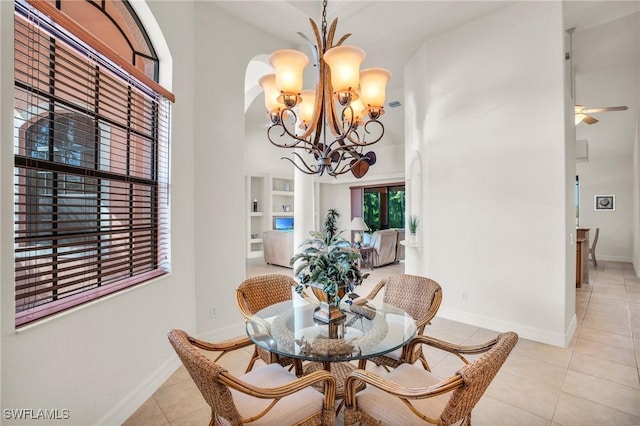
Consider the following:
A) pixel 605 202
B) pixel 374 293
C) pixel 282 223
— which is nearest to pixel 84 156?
pixel 374 293

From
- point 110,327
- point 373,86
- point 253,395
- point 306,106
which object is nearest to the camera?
point 253,395

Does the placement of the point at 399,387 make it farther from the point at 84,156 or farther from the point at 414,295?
the point at 84,156

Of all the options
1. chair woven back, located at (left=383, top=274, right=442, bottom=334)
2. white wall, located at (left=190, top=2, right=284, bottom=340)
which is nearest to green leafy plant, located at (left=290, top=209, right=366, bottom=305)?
chair woven back, located at (left=383, top=274, right=442, bottom=334)

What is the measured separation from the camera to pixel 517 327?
3309mm

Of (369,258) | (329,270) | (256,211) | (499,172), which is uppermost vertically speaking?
(499,172)

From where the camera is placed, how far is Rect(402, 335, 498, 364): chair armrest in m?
1.56

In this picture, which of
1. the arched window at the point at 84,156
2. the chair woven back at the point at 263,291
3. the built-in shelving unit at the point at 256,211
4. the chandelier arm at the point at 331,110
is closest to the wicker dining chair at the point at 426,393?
the chair woven back at the point at 263,291

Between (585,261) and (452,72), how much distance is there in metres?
4.28

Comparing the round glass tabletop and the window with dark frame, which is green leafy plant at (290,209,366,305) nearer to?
the round glass tabletop

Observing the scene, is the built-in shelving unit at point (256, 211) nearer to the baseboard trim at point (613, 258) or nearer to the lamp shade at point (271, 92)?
the lamp shade at point (271, 92)

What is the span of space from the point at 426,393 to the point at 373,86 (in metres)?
A: 2.02

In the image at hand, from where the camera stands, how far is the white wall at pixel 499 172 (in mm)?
3094

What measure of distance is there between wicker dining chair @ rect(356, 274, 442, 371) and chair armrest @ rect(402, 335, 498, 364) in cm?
7

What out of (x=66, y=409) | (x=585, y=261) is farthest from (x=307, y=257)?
(x=585, y=261)
